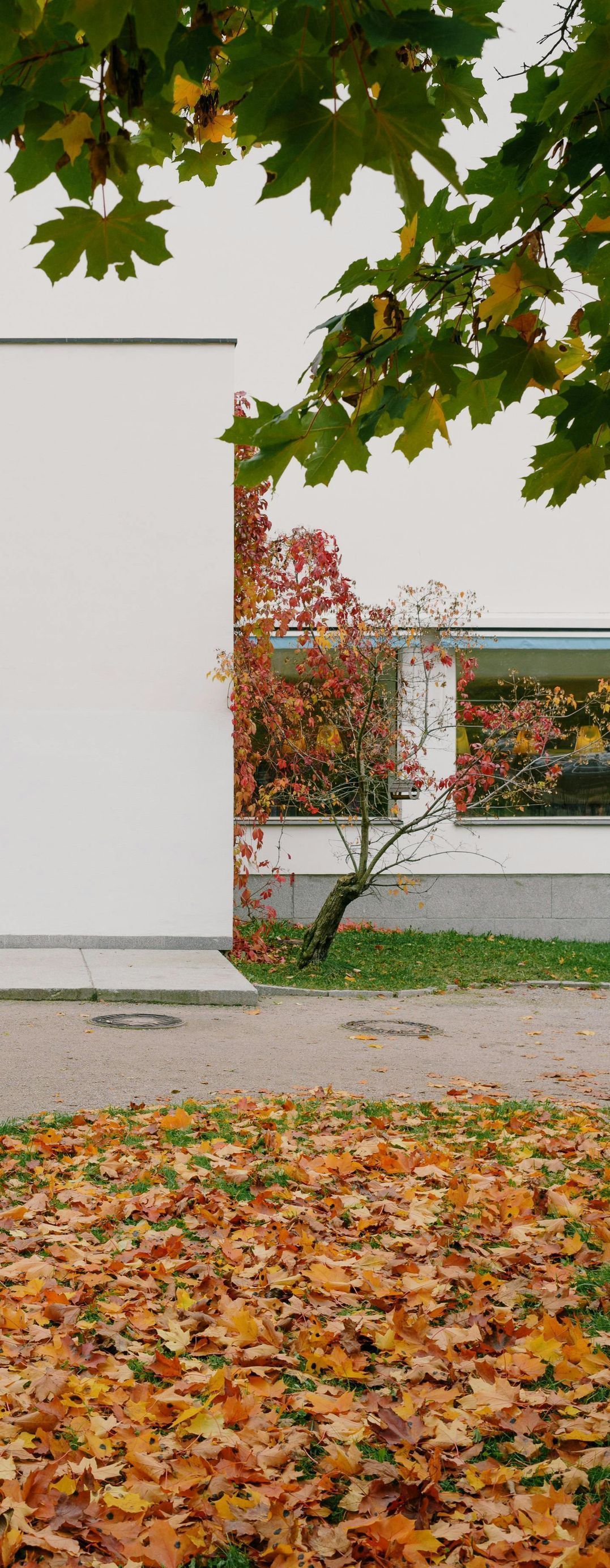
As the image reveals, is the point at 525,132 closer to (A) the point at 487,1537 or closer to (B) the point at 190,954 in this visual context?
(A) the point at 487,1537

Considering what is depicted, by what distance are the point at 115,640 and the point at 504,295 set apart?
9686 mm

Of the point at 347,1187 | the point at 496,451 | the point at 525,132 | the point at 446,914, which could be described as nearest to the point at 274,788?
the point at 446,914

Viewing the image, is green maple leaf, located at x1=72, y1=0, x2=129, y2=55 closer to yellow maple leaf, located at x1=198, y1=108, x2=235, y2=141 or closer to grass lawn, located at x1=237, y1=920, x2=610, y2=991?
yellow maple leaf, located at x1=198, y1=108, x2=235, y2=141

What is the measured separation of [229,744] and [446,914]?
158 inches

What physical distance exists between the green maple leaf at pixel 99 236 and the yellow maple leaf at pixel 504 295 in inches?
41.0

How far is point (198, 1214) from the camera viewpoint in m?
4.40

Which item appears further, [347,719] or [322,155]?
[347,719]

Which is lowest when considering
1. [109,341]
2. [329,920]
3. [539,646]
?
[329,920]

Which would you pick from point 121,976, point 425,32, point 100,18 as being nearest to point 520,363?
point 425,32

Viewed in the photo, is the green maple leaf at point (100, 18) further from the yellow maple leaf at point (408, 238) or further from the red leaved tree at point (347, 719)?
the red leaved tree at point (347, 719)

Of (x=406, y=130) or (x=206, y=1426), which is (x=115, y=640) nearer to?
(x=206, y=1426)

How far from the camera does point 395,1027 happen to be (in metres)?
9.01

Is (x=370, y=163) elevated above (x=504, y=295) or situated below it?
below

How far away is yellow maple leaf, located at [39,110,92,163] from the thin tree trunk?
937 centimetres
